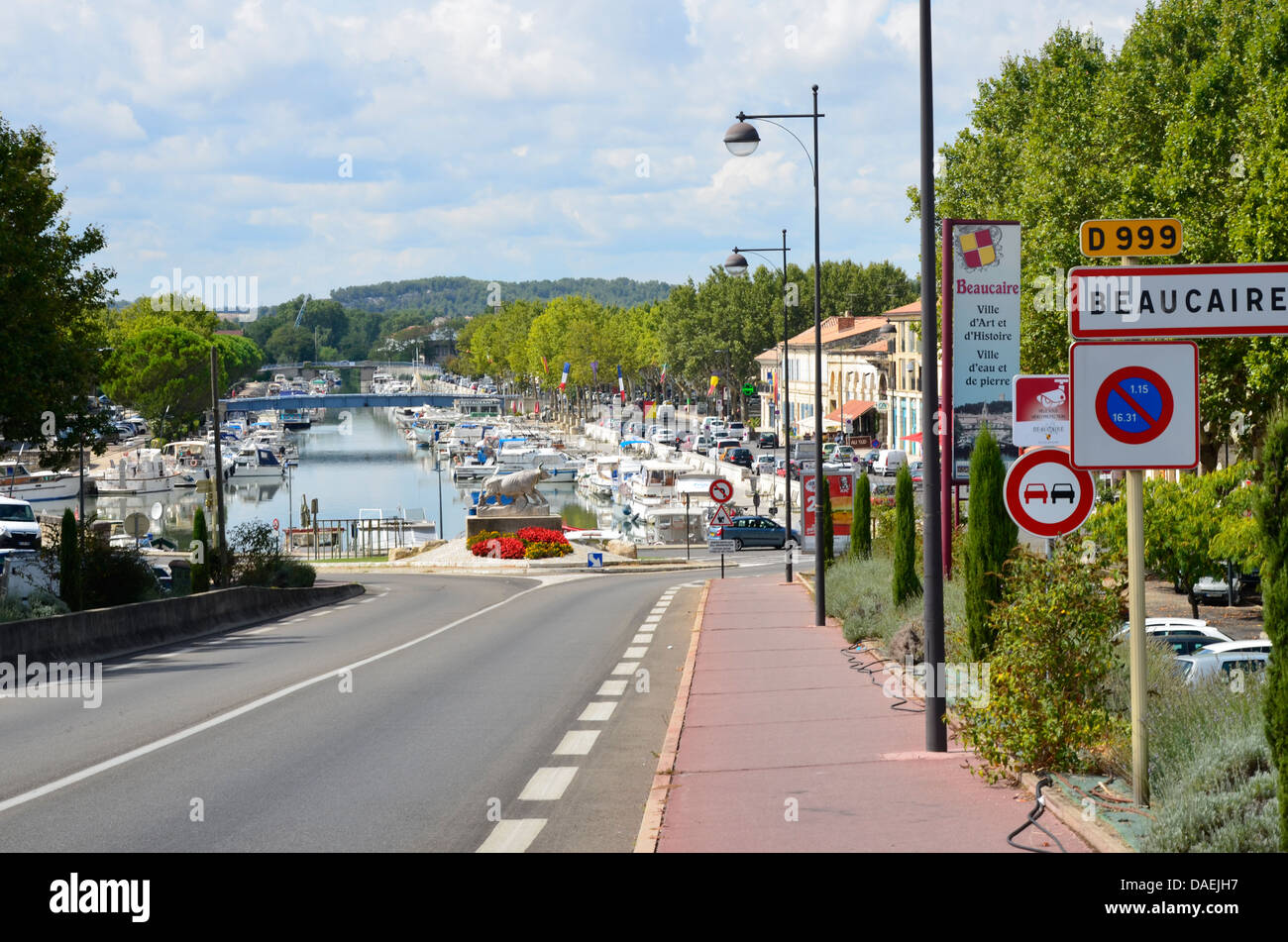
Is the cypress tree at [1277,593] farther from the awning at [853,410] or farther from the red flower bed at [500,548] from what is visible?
the awning at [853,410]

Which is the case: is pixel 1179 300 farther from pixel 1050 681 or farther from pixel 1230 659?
pixel 1230 659

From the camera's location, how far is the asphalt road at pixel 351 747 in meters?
9.63

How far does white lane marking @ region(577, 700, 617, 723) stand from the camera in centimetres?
1523

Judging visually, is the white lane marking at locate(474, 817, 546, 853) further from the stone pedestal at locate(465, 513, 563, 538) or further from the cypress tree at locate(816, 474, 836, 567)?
the stone pedestal at locate(465, 513, 563, 538)

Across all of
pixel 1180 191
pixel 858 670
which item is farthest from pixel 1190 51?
pixel 858 670

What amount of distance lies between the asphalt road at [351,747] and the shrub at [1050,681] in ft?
9.04

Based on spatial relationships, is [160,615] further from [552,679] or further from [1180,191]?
[1180,191]

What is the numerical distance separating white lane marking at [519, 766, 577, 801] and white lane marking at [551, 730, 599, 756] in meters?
0.77

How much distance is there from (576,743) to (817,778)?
3511mm

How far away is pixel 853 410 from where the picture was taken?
117062 mm

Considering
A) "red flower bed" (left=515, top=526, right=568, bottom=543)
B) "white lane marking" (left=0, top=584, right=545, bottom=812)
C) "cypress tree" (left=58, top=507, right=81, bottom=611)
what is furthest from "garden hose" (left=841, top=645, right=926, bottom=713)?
"red flower bed" (left=515, top=526, right=568, bottom=543)

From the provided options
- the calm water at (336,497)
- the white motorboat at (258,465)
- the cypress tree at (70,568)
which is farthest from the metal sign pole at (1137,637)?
the white motorboat at (258,465)

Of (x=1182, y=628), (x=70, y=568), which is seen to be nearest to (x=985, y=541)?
(x=1182, y=628)
